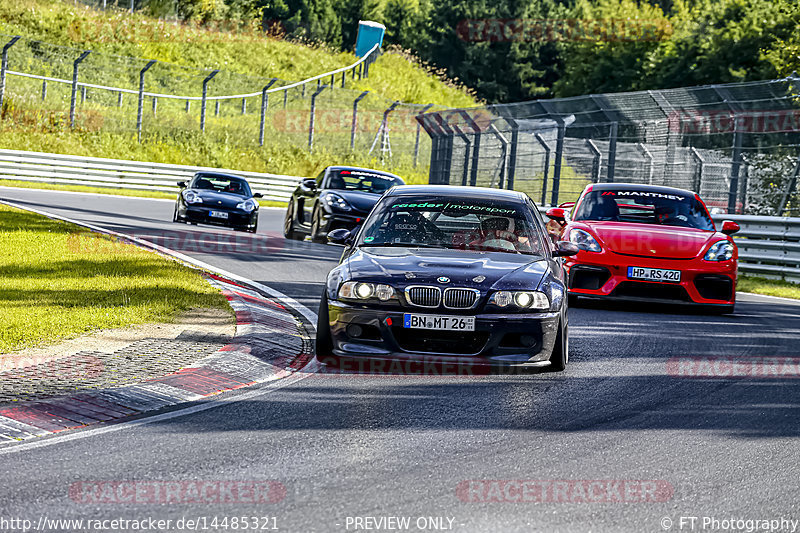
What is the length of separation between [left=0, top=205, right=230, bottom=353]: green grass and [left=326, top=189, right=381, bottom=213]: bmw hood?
436cm

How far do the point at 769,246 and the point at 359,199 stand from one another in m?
6.89

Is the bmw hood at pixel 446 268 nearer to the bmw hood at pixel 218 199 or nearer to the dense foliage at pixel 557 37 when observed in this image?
the bmw hood at pixel 218 199

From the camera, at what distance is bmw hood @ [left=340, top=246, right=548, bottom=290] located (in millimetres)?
7574

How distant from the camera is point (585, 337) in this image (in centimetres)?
998

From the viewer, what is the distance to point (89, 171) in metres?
33.2

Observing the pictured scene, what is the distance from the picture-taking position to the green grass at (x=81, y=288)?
28.3ft

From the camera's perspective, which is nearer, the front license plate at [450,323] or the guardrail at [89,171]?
the front license plate at [450,323]

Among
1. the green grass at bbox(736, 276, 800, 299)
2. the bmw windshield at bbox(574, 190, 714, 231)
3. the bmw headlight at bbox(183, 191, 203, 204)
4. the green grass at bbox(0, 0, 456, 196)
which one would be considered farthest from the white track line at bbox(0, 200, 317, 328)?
the green grass at bbox(0, 0, 456, 196)

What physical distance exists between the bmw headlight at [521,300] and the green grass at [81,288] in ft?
10.1

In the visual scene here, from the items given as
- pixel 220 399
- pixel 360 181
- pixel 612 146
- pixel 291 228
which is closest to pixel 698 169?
pixel 612 146

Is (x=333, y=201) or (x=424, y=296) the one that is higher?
(x=333, y=201)

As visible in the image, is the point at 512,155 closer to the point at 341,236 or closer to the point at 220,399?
the point at 341,236

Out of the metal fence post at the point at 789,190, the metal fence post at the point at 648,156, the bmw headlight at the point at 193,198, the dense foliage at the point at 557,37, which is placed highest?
the dense foliage at the point at 557,37

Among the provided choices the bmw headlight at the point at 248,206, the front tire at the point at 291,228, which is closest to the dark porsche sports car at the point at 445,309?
the front tire at the point at 291,228
